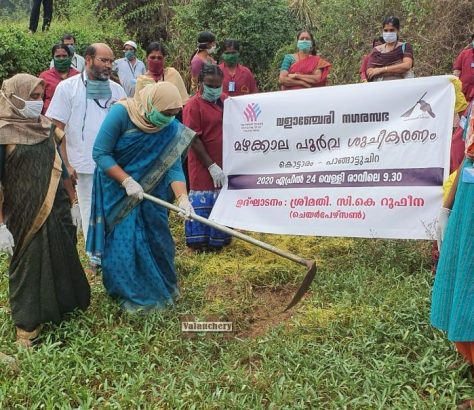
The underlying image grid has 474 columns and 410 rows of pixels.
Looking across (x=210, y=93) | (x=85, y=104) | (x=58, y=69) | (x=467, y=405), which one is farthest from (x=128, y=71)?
(x=467, y=405)

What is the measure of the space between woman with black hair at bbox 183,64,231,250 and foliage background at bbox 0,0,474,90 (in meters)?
4.91

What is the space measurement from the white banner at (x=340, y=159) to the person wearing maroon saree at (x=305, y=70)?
1660 millimetres

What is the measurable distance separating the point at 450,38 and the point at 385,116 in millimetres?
5455

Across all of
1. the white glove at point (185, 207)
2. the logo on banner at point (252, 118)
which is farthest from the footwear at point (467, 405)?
the logo on banner at point (252, 118)

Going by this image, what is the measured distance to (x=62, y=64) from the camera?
6832 mm

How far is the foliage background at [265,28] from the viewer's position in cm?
980

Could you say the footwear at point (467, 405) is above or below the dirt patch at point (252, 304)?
above

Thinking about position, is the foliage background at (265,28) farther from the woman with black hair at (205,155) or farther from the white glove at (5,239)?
the white glove at (5,239)

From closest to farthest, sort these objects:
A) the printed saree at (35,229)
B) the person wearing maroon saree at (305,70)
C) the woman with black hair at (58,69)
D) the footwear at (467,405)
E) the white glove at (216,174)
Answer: the footwear at (467,405) < the printed saree at (35,229) < the white glove at (216,174) < the woman with black hair at (58,69) < the person wearing maroon saree at (305,70)

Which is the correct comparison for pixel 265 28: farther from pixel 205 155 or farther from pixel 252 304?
pixel 252 304

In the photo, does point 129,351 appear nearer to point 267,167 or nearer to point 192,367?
point 192,367

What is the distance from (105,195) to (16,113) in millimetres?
848

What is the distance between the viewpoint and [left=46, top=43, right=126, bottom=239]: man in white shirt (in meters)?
5.03

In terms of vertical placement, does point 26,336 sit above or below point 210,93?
below
